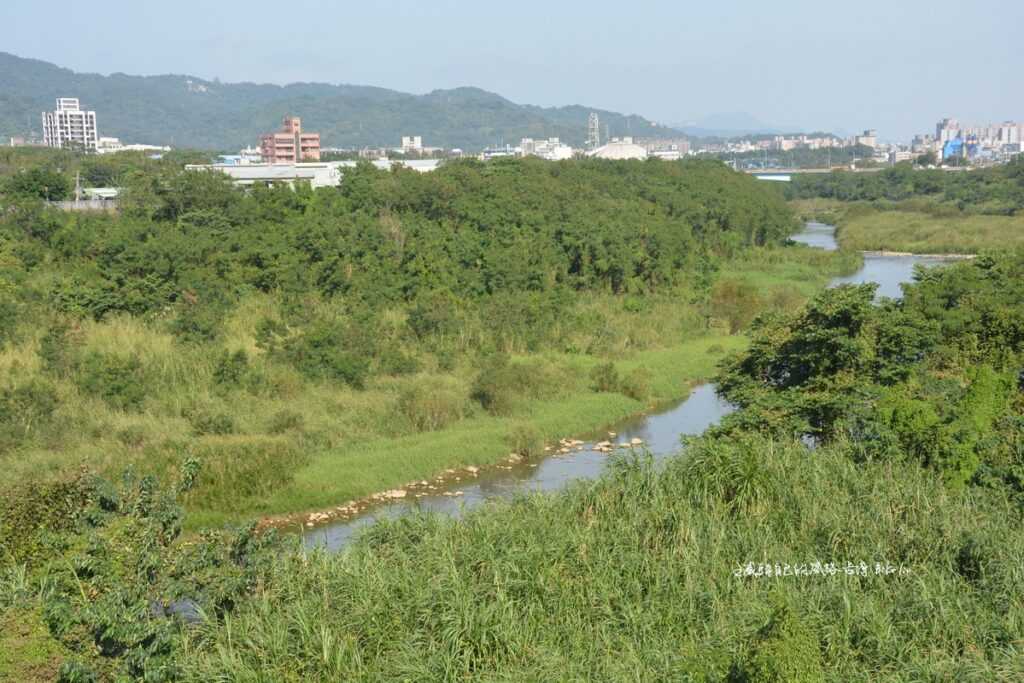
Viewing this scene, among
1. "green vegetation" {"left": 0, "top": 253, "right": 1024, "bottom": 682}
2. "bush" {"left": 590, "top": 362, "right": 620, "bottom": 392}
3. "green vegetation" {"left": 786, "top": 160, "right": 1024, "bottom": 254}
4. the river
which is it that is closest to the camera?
"green vegetation" {"left": 0, "top": 253, "right": 1024, "bottom": 682}

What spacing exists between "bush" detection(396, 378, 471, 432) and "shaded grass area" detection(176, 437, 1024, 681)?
8289 millimetres

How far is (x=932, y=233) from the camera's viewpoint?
53.8 meters

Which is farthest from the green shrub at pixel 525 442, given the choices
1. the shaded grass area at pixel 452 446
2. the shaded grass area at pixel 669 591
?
the shaded grass area at pixel 669 591

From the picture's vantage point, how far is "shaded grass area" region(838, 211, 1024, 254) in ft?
162

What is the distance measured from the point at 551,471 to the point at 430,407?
290 centimetres

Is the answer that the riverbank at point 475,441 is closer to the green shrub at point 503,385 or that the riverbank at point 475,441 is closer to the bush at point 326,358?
the green shrub at point 503,385

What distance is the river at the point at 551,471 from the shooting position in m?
15.6

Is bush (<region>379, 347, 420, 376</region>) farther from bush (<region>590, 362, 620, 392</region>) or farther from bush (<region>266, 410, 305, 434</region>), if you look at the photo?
bush (<region>590, 362, 620, 392</region>)

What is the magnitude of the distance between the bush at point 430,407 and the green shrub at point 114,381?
4.76 m

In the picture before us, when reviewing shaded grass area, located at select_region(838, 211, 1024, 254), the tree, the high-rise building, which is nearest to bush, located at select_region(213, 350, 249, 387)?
the tree

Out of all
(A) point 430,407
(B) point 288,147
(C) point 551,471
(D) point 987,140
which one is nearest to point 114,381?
(A) point 430,407

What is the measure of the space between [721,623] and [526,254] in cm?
2276

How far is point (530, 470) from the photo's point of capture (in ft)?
61.8

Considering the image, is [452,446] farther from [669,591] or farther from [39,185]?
[39,185]
